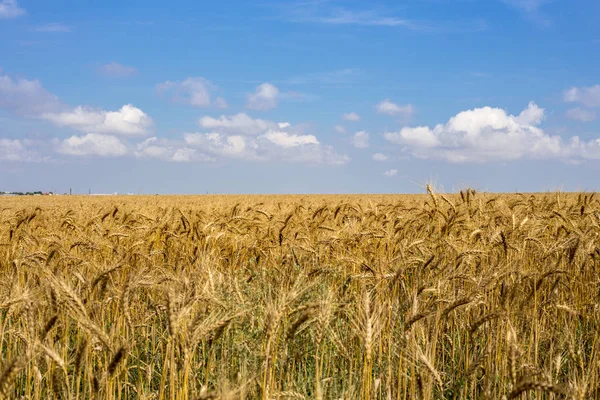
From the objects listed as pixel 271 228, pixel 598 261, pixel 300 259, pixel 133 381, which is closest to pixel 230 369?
pixel 133 381

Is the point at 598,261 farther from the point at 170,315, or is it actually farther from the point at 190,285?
the point at 170,315

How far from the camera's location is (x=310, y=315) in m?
2.27

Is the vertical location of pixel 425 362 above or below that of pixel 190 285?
below

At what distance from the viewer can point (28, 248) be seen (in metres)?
5.93

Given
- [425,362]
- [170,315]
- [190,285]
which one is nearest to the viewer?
[170,315]

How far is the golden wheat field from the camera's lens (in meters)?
2.41

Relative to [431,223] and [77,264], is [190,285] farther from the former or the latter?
[431,223]

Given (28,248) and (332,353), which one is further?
(28,248)

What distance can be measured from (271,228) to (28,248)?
109 inches

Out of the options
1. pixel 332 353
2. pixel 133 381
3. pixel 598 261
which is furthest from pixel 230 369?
pixel 598 261

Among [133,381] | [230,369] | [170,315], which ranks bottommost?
[133,381]

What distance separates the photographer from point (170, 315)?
6.66ft

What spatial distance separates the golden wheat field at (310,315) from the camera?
7.89 ft

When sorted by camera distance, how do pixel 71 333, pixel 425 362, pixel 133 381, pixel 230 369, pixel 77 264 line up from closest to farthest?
pixel 425 362
pixel 230 369
pixel 133 381
pixel 71 333
pixel 77 264
